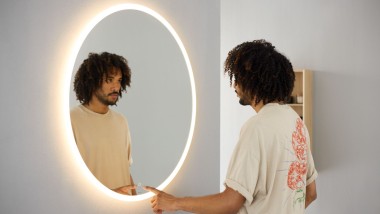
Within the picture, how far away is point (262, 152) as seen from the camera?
1.25m

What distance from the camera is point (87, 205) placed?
1.14 metres

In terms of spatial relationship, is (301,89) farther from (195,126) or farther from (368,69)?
(195,126)

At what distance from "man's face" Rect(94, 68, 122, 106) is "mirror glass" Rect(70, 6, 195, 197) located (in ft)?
0.10

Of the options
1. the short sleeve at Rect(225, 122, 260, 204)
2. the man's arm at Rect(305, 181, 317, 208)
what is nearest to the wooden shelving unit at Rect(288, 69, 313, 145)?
the man's arm at Rect(305, 181, 317, 208)

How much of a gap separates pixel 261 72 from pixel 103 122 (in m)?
0.57

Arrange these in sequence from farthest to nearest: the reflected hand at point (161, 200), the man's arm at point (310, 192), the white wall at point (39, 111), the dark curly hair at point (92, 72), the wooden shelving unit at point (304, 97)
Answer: the wooden shelving unit at point (304, 97), the man's arm at point (310, 192), the reflected hand at point (161, 200), the dark curly hair at point (92, 72), the white wall at point (39, 111)

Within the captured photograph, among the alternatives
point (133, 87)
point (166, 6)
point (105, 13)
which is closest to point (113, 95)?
point (133, 87)

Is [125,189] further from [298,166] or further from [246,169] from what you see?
[298,166]

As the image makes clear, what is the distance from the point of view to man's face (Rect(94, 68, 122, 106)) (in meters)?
1.15

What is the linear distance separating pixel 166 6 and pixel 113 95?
42 centimetres

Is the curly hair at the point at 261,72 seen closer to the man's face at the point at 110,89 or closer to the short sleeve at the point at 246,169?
the short sleeve at the point at 246,169

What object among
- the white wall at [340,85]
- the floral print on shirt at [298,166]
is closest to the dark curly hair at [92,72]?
the floral print on shirt at [298,166]

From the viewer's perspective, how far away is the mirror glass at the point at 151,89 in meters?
1.19

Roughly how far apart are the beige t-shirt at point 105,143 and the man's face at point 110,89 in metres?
0.04
